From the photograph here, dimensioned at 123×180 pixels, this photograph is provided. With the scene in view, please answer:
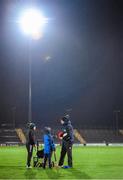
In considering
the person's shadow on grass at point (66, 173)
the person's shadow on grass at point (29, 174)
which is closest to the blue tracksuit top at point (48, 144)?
the person's shadow on grass at point (66, 173)

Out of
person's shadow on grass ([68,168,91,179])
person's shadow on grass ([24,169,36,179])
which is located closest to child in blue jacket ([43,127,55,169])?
person's shadow on grass ([24,169,36,179])

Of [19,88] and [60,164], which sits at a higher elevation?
[19,88]

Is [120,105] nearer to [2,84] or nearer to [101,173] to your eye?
[2,84]

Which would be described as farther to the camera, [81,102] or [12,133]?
[81,102]

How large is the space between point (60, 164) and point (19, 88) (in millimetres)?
47646

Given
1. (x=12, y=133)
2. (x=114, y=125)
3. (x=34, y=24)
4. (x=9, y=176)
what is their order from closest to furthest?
1. (x=9, y=176)
2. (x=34, y=24)
3. (x=12, y=133)
4. (x=114, y=125)

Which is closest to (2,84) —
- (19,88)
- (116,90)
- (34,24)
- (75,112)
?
(19,88)

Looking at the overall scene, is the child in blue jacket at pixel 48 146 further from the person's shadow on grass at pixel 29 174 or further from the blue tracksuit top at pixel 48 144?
the person's shadow on grass at pixel 29 174

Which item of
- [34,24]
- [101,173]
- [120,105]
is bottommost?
[101,173]

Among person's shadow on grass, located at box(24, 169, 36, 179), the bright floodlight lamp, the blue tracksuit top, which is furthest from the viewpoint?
the bright floodlight lamp

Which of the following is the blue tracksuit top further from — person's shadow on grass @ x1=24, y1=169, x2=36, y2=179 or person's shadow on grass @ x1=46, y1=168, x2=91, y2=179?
person's shadow on grass @ x1=24, y1=169, x2=36, y2=179

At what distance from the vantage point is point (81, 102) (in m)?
70.9

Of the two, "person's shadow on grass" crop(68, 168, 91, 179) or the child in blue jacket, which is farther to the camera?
the child in blue jacket

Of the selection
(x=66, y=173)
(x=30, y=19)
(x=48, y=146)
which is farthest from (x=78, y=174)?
(x=30, y=19)
